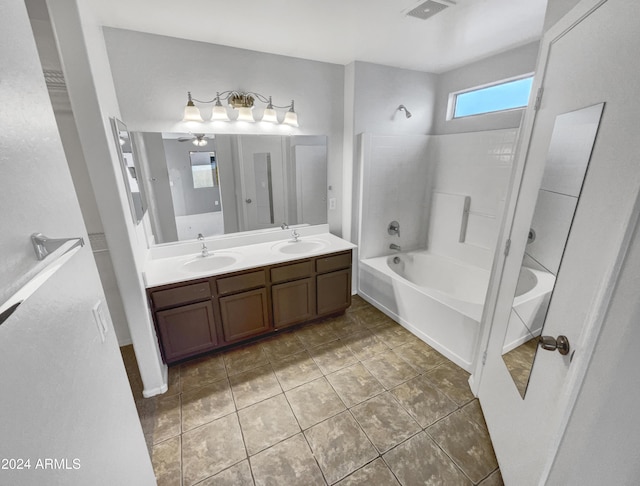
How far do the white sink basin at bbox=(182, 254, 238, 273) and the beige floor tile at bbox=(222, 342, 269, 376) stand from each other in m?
0.74

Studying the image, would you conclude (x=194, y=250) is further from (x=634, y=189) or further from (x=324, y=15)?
(x=634, y=189)

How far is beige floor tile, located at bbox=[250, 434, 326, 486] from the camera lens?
1.40 meters

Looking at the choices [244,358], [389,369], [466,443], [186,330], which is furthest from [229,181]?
[466,443]

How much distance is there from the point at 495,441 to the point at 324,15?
9.06 feet

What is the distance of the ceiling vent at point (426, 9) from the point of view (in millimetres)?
1641

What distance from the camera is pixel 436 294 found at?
2334 millimetres

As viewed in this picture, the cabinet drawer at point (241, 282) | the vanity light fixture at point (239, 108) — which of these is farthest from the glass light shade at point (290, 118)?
the cabinet drawer at point (241, 282)

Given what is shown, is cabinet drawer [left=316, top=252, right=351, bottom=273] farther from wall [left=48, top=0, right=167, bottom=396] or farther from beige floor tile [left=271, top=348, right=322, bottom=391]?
wall [left=48, top=0, right=167, bottom=396]

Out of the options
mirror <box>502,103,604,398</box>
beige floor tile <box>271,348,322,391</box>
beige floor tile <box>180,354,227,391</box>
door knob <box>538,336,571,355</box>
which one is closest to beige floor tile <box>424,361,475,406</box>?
mirror <box>502,103,604,398</box>

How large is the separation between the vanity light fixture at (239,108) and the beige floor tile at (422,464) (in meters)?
2.55

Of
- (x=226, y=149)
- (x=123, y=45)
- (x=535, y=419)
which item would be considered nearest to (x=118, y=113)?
(x=123, y=45)

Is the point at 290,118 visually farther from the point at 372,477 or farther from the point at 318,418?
the point at 372,477

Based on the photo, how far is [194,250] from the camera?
2.45m

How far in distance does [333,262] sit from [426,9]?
193 cm
